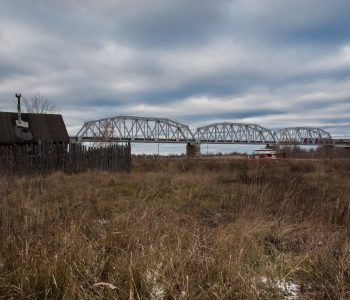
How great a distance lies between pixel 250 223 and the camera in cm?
383

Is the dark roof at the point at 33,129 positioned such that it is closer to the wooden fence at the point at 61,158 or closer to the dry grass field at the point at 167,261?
the wooden fence at the point at 61,158

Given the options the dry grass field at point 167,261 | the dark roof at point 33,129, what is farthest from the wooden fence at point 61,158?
the dry grass field at point 167,261

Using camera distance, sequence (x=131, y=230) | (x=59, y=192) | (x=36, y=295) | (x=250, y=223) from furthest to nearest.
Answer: (x=59, y=192) → (x=250, y=223) → (x=131, y=230) → (x=36, y=295)

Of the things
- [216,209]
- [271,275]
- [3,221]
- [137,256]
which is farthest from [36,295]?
[216,209]

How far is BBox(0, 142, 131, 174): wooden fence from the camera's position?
36.9 feet

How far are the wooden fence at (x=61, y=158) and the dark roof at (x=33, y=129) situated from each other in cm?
80

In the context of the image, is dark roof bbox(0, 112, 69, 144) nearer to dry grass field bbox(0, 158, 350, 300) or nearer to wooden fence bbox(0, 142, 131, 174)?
wooden fence bbox(0, 142, 131, 174)

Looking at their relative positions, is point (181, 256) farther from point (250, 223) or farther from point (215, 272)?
point (250, 223)

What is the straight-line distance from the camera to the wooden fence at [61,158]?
1126 cm

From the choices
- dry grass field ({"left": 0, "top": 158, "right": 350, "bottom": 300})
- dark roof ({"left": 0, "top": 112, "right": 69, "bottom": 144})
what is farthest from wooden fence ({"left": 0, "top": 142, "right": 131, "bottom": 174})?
dry grass field ({"left": 0, "top": 158, "right": 350, "bottom": 300})

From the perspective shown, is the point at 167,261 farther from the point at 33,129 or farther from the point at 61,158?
the point at 33,129

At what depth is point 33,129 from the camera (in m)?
14.2

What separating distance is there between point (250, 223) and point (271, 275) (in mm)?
1459

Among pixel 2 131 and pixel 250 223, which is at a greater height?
pixel 2 131
